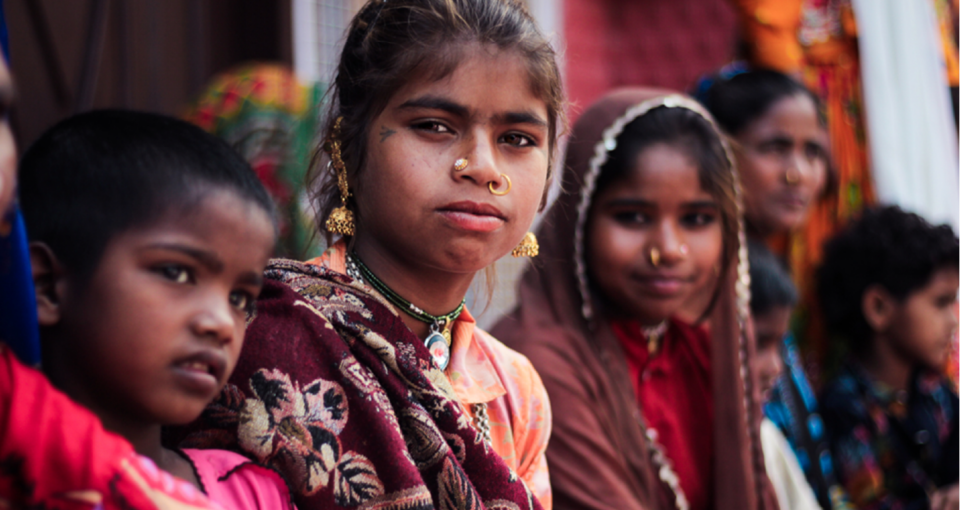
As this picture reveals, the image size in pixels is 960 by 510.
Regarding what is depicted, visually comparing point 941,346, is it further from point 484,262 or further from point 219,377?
point 219,377

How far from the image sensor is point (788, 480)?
284 centimetres

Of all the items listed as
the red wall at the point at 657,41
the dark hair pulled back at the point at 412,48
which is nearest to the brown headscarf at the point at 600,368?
the dark hair pulled back at the point at 412,48

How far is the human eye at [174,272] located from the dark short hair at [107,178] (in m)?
0.06

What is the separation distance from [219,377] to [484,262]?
1.98 feet

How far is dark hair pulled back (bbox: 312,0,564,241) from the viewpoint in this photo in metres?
1.63

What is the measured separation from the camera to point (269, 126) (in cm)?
373

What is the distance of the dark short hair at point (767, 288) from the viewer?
322 centimetres

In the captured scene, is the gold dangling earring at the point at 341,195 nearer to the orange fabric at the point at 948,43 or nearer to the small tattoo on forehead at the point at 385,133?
the small tattoo on forehead at the point at 385,133

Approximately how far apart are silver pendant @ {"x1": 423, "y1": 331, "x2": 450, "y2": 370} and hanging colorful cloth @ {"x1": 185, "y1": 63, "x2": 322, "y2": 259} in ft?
6.64

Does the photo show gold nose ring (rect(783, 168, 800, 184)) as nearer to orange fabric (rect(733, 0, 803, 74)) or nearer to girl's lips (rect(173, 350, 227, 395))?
orange fabric (rect(733, 0, 803, 74))

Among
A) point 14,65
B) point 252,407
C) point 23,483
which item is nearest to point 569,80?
point 14,65

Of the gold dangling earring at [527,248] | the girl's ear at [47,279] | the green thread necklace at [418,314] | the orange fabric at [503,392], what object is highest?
the girl's ear at [47,279]

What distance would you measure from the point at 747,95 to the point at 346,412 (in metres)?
2.80

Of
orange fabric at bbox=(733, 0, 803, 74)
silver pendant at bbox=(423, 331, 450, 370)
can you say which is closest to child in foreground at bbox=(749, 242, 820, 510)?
orange fabric at bbox=(733, 0, 803, 74)
